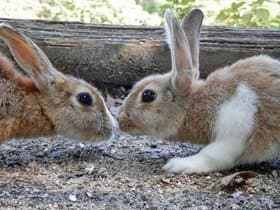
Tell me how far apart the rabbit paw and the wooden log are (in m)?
1.58

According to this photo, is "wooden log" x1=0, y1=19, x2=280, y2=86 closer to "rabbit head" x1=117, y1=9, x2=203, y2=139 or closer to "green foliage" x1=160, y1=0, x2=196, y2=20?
"rabbit head" x1=117, y1=9, x2=203, y2=139

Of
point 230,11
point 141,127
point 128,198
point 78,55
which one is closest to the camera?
point 128,198

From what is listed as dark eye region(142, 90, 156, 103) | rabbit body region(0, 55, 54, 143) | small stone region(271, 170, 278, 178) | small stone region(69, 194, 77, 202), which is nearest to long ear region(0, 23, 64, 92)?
rabbit body region(0, 55, 54, 143)

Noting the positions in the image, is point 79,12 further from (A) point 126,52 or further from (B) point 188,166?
(B) point 188,166

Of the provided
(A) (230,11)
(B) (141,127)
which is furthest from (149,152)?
(A) (230,11)

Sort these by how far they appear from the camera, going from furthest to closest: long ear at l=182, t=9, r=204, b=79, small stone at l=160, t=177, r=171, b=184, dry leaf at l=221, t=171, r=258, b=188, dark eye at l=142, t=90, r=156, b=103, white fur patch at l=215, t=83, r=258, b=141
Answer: long ear at l=182, t=9, r=204, b=79
dark eye at l=142, t=90, r=156, b=103
white fur patch at l=215, t=83, r=258, b=141
small stone at l=160, t=177, r=171, b=184
dry leaf at l=221, t=171, r=258, b=188

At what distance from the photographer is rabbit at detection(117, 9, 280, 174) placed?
4828mm

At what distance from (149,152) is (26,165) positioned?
87cm

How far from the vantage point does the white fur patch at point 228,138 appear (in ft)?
15.8

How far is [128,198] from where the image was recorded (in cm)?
436

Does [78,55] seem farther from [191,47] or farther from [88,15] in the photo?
[88,15]

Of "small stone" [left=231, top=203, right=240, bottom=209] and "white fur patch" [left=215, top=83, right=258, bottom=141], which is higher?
"white fur patch" [left=215, top=83, right=258, bottom=141]

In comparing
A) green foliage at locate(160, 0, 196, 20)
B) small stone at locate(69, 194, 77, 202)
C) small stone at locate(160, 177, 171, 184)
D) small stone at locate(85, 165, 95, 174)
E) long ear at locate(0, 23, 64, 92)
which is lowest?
small stone at locate(85, 165, 95, 174)

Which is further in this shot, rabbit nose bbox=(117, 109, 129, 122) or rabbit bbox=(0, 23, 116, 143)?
rabbit nose bbox=(117, 109, 129, 122)
